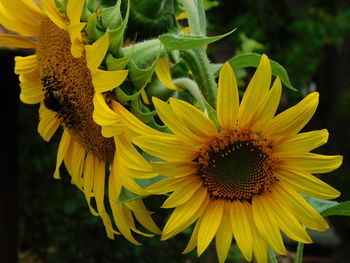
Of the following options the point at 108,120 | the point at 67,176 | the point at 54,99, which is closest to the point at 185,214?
the point at 108,120

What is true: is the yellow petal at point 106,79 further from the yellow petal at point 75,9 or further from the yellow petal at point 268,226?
the yellow petal at point 268,226

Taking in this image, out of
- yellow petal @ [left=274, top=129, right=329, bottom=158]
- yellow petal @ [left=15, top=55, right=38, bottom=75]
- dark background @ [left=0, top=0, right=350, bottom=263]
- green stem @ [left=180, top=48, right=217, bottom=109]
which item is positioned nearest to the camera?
yellow petal @ [left=274, top=129, right=329, bottom=158]

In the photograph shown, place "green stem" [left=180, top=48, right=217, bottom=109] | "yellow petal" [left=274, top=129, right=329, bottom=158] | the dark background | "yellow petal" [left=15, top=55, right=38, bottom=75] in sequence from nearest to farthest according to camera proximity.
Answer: "yellow petal" [left=274, top=129, right=329, bottom=158] < "green stem" [left=180, top=48, right=217, bottom=109] < "yellow petal" [left=15, top=55, right=38, bottom=75] < the dark background

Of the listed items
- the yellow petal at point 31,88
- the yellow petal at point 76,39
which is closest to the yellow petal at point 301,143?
the yellow petal at point 76,39

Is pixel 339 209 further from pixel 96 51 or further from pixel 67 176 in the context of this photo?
pixel 67 176

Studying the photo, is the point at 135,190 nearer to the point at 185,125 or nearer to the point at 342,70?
the point at 185,125

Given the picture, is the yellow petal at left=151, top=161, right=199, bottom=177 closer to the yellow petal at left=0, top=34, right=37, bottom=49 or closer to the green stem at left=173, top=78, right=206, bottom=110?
the green stem at left=173, top=78, right=206, bottom=110

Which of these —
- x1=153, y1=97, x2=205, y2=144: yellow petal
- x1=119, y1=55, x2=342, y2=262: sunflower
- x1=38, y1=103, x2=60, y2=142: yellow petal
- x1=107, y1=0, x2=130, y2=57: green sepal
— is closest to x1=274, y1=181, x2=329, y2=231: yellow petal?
x1=119, y1=55, x2=342, y2=262: sunflower
